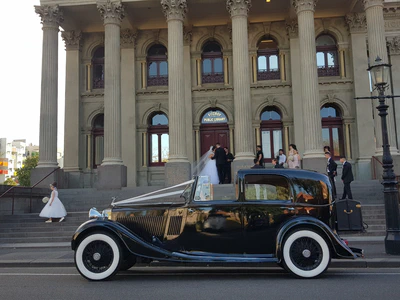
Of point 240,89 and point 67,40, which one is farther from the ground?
point 67,40

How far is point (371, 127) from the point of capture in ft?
75.2

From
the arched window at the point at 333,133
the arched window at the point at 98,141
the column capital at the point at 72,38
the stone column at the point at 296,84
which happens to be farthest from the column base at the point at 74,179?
the arched window at the point at 333,133

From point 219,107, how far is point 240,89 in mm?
4483

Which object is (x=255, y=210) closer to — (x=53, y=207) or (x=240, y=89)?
(x=53, y=207)

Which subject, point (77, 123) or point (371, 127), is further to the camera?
point (77, 123)

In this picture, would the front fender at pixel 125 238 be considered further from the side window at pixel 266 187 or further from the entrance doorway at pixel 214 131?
the entrance doorway at pixel 214 131

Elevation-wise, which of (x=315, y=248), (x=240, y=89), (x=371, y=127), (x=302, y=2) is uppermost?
(x=302, y=2)

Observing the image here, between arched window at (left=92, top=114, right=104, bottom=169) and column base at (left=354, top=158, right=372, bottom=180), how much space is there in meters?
14.8

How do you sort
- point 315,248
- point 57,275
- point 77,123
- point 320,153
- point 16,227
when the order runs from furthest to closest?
point 77,123, point 320,153, point 16,227, point 57,275, point 315,248

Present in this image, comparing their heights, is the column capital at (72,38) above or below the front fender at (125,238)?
above

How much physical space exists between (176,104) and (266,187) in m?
13.2

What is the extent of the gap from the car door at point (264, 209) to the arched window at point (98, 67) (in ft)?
65.2

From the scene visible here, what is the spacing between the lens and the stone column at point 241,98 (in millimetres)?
19438

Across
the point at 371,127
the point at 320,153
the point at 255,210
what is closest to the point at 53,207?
the point at 255,210
